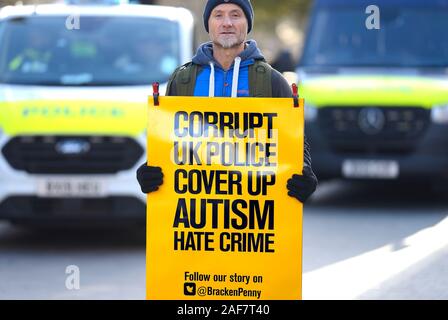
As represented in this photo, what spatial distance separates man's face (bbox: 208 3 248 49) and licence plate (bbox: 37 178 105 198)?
4489 mm

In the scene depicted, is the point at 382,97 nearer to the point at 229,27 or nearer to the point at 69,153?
the point at 69,153

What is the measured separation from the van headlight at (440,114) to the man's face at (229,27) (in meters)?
7.43

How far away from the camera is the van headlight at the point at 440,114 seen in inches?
468

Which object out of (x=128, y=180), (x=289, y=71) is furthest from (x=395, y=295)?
(x=289, y=71)

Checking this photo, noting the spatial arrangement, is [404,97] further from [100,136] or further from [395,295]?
[395,295]

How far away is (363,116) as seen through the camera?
1205 centimetres

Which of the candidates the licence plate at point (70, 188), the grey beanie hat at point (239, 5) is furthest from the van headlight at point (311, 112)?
the grey beanie hat at point (239, 5)

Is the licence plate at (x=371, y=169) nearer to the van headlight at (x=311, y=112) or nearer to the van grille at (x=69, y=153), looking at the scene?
the van headlight at (x=311, y=112)

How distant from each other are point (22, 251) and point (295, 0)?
36.9m

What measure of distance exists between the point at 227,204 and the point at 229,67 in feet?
1.75

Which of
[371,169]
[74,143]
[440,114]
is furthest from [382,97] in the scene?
[74,143]

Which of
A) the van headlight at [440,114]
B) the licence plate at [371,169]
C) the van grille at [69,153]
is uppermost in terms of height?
the van headlight at [440,114]

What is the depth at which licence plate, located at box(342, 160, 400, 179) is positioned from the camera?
11983mm
